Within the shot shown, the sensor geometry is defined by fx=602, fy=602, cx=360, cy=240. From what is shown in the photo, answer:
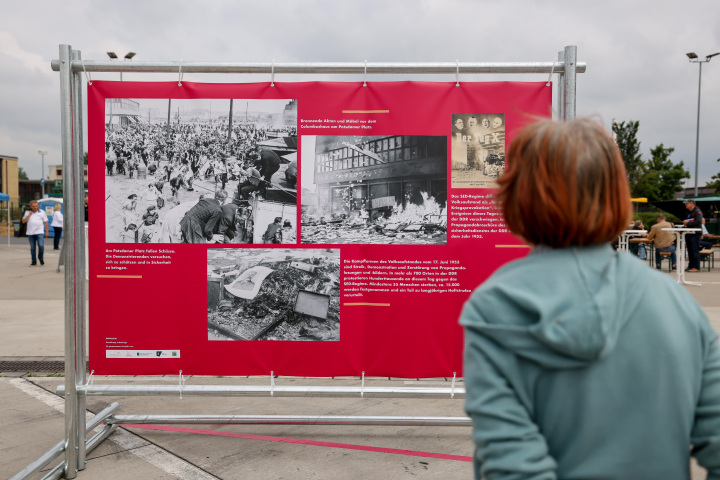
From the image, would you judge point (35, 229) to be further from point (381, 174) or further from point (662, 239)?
point (662, 239)

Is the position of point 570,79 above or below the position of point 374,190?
above

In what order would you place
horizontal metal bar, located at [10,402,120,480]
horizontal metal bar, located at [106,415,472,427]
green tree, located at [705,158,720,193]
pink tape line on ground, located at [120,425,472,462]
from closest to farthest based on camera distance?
horizontal metal bar, located at [10,402,120,480], pink tape line on ground, located at [120,425,472,462], horizontal metal bar, located at [106,415,472,427], green tree, located at [705,158,720,193]

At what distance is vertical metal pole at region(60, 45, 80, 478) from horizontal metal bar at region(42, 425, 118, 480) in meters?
0.04

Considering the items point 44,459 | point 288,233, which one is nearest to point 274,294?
point 288,233

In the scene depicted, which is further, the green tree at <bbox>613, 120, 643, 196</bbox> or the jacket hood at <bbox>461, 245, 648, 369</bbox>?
the green tree at <bbox>613, 120, 643, 196</bbox>

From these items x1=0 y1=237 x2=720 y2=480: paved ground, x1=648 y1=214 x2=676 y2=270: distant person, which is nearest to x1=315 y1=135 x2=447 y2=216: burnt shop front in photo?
x1=0 y1=237 x2=720 y2=480: paved ground

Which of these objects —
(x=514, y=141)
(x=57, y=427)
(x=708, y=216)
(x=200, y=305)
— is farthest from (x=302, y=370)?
(x=708, y=216)

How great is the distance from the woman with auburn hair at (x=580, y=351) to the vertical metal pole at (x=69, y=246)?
2903mm

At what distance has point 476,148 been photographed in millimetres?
3479

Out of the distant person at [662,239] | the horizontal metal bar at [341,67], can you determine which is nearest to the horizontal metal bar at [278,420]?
the horizontal metal bar at [341,67]

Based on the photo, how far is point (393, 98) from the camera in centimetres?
348

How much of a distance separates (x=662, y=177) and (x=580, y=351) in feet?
157

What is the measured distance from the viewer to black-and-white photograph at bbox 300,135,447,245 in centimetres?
348

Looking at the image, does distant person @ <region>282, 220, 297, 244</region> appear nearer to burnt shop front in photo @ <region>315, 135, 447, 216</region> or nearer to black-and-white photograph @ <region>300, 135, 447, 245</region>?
black-and-white photograph @ <region>300, 135, 447, 245</region>
